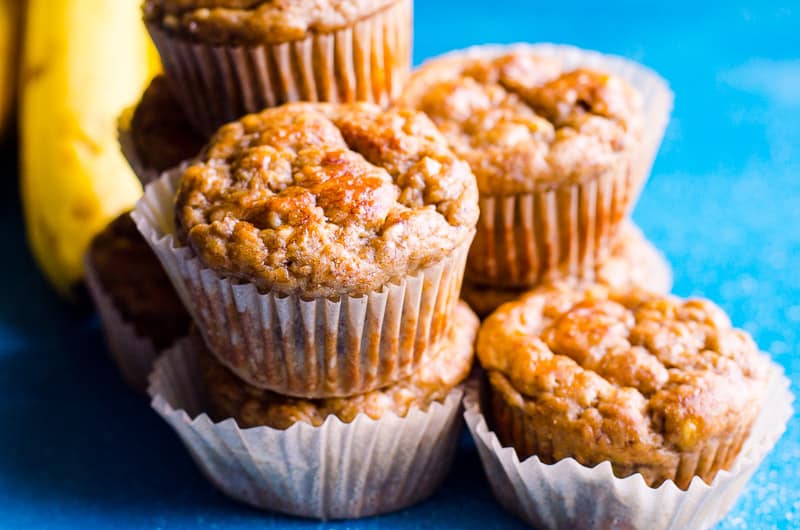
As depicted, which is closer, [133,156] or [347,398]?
[347,398]

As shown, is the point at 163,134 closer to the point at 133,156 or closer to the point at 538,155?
the point at 133,156

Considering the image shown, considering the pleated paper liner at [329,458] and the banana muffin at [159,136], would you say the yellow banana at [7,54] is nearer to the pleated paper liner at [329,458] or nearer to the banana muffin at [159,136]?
the banana muffin at [159,136]

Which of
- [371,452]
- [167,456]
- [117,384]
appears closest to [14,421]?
[117,384]

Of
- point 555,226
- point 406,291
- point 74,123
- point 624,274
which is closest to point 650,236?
point 624,274

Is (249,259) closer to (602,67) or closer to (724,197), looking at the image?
(602,67)

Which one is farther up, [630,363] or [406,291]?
[406,291]

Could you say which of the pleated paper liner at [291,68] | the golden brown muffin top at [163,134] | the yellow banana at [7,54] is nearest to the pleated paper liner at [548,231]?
the pleated paper liner at [291,68]
